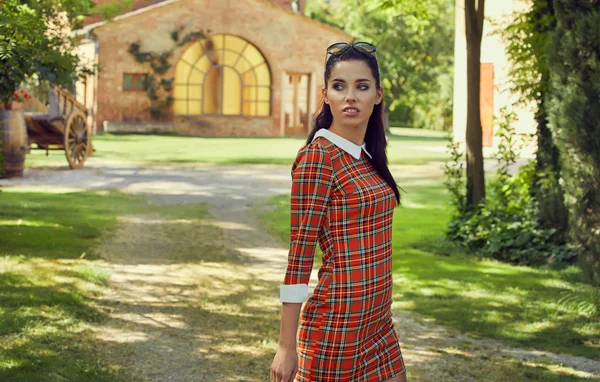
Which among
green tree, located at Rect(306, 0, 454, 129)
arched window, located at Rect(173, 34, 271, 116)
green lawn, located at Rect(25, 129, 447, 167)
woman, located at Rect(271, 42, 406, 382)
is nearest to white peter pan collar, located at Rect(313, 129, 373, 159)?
woman, located at Rect(271, 42, 406, 382)

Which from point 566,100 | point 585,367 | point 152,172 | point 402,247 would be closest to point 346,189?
point 585,367

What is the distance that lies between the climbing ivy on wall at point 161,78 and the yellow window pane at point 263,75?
267 cm

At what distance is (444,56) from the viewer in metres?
51.2

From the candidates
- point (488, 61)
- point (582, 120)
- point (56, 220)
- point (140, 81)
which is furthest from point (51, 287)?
point (140, 81)

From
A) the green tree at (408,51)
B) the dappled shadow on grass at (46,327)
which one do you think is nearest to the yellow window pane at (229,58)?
the green tree at (408,51)

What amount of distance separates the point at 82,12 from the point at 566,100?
19.4 ft

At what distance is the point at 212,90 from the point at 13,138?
21771 mm

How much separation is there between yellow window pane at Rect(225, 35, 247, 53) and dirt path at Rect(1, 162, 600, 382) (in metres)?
25.0

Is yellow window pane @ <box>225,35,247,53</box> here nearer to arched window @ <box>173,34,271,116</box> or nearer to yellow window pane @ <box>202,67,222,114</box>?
arched window @ <box>173,34,271,116</box>

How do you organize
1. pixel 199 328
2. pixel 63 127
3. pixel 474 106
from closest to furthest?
pixel 199 328, pixel 474 106, pixel 63 127

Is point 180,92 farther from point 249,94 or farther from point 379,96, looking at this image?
point 379,96

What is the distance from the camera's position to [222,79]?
127 feet

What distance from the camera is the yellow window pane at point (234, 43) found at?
38469 mm

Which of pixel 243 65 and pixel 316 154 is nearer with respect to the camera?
pixel 316 154
